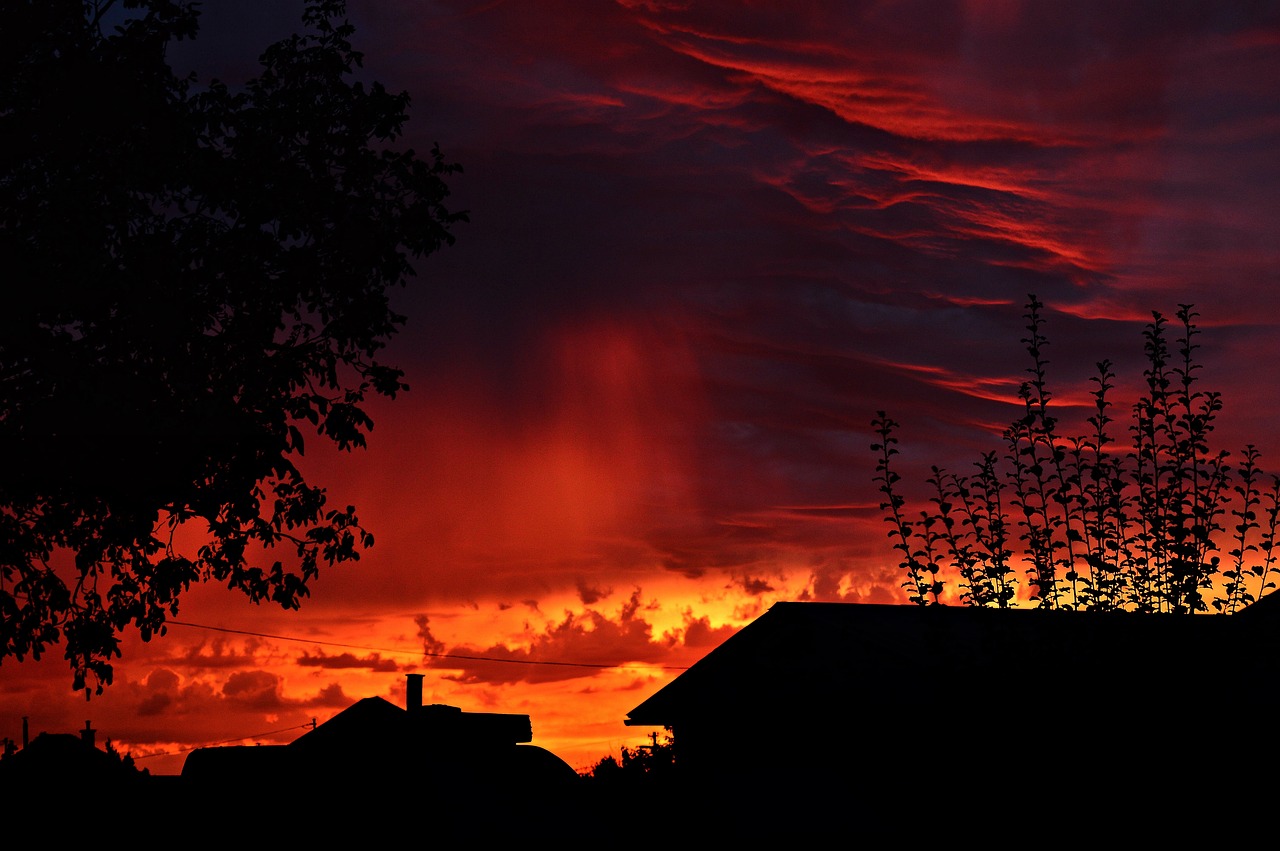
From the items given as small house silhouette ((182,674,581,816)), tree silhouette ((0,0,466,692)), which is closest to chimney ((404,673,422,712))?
small house silhouette ((182,674,581,816))

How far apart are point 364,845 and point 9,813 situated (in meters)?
8.25

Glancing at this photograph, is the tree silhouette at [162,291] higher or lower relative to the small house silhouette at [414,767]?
higher

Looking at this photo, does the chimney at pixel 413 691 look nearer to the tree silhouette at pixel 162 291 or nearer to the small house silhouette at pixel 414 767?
the small house silhouette at pixel 414 767

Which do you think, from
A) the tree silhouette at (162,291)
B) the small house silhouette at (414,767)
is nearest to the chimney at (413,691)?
the small house silhouette at (414,767)

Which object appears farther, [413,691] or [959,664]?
[413,691]

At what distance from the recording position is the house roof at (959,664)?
1428 centimetres

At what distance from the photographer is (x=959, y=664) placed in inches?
676

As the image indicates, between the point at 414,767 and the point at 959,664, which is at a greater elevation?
the point at 959,664

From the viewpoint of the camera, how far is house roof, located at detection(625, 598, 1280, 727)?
1428 cm

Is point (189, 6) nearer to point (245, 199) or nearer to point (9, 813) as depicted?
point (245, 199)

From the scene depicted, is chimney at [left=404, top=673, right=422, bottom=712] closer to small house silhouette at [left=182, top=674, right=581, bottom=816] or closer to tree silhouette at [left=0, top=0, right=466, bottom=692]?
small house silhouette at [left=182, top=674, right=581, bottom=816]

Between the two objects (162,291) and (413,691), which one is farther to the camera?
(413,691)

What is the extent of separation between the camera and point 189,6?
17.3 m

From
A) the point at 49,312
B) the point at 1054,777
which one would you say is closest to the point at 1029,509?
the point at 1054,777
